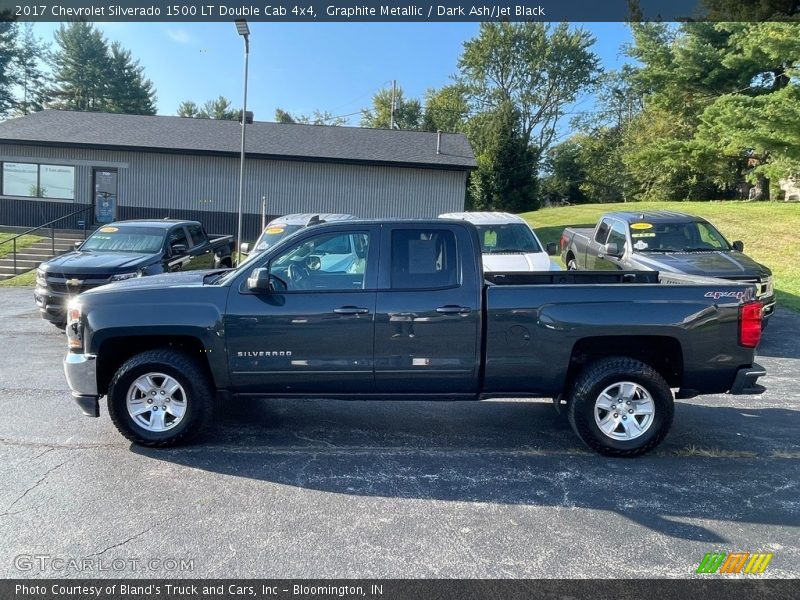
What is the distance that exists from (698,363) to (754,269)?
16.2 ft

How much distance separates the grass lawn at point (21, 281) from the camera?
615 inches

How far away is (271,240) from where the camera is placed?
11.3 meters

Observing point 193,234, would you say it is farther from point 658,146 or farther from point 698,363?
point 658,146

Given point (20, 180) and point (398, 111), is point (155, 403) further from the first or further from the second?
point (398, 111)

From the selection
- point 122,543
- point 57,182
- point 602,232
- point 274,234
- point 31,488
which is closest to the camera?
point 122,543

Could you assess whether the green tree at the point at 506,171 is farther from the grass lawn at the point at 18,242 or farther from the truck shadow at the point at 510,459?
the truck shadow at the point at 510,459

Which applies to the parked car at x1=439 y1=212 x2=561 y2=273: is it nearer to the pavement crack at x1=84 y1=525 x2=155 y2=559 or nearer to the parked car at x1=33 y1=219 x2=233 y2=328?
the parked car at x1=33 y1=219 x2=233 y2=328

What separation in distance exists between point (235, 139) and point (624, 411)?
67.6 feet

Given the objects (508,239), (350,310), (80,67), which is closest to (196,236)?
(508,239)

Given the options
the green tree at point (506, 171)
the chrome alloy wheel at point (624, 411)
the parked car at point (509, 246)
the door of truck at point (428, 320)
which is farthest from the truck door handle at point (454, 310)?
the green tree at point (506, 171)

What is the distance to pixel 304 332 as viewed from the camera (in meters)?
4.99

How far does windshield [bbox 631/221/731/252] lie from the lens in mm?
10203

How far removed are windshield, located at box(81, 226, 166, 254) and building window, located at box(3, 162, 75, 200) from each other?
12.8m

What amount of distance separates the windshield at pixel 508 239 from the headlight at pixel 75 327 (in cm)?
664
